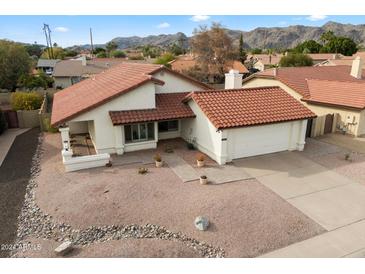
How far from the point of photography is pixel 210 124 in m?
15.5

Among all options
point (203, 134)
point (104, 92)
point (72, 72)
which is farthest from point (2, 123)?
point (72, 72)

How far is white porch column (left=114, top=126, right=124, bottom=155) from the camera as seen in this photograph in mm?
16095

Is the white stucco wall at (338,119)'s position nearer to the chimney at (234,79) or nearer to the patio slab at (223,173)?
the chimney at (234,79)

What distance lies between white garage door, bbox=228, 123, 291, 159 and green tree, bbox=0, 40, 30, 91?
38.3 m

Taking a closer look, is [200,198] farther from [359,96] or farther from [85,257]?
[359,96]

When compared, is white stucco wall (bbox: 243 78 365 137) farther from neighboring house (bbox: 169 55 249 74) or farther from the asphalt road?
neighboring house (bbox: 169 55 249 74)

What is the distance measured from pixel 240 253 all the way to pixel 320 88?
19599mm

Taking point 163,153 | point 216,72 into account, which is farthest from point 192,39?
point 163,153

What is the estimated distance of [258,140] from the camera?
16.1m

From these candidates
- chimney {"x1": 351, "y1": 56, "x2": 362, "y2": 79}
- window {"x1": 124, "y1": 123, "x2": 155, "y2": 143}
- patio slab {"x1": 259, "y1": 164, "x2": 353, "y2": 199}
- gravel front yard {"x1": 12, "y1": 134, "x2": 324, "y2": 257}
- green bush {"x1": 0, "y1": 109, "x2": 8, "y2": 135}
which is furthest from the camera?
chimney {"x1": 351, "y1": 56, "x2": 362, "y2": 79}

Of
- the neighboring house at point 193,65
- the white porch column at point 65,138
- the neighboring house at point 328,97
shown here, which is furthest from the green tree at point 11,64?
the neighboring house at point 328,97

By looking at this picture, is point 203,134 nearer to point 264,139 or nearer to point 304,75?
point 264,139

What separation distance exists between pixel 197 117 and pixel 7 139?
1435 centimetres

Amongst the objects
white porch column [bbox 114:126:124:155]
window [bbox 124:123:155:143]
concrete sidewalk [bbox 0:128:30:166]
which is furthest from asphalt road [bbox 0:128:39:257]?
window [bbox 124:123:155:143]
